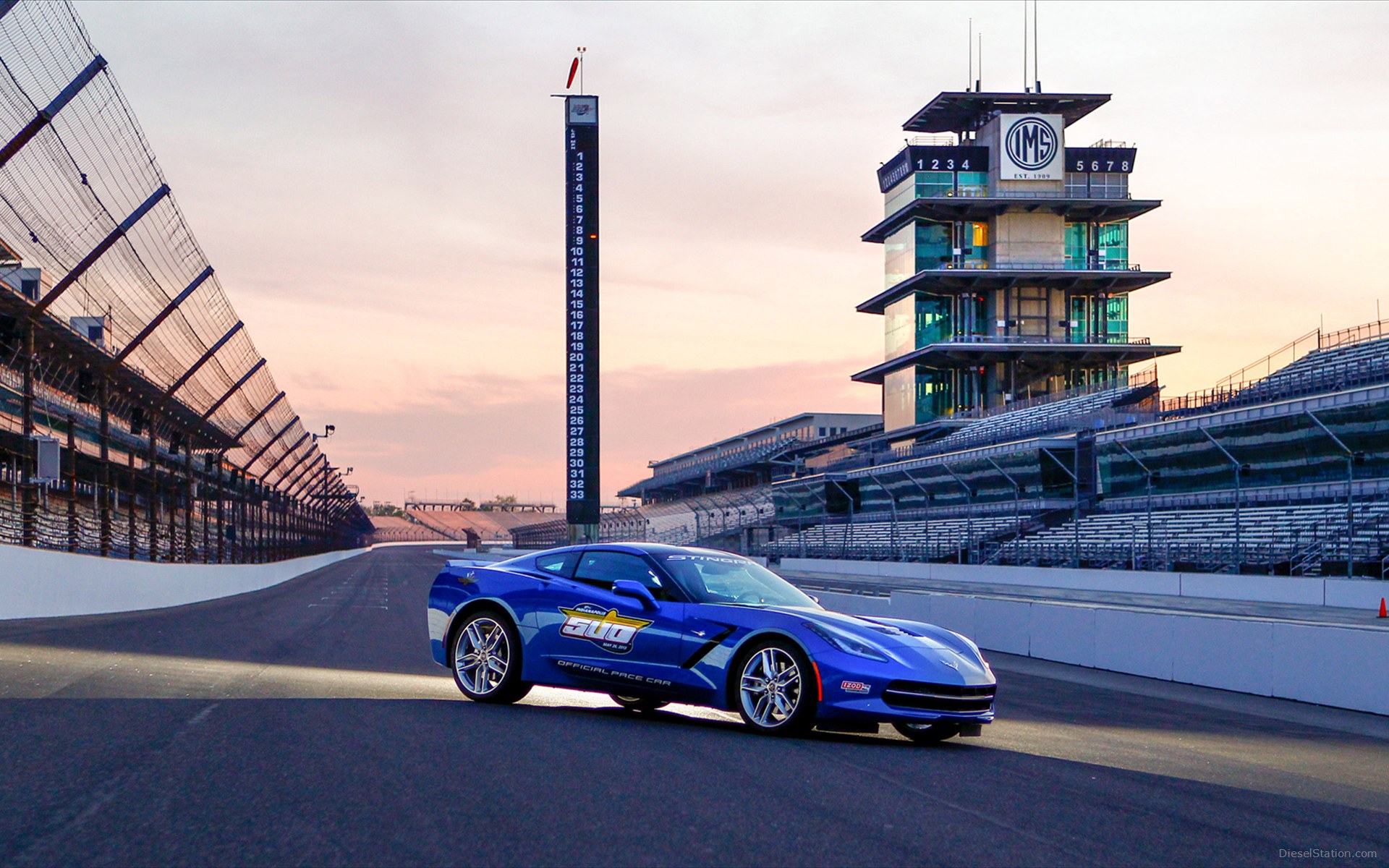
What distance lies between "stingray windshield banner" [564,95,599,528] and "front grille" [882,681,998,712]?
153 ft

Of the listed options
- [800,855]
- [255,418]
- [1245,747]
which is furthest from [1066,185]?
[800,855]

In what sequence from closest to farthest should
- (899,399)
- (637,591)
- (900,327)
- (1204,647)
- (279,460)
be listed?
(637,591), (1204,647), (279,460), (900,327), (899,399)

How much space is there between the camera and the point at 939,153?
7738 centimetres

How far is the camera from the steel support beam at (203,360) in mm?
22109

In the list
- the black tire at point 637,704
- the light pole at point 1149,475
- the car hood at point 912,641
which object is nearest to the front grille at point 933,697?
the car hood at point 912,641

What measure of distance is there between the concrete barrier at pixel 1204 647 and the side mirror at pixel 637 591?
730cm

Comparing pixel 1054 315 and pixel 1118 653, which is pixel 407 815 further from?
pixel 1054 315

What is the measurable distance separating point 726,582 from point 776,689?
1.13 m

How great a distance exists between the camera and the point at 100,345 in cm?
1891

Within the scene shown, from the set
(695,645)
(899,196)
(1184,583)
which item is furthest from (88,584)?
(899,196)

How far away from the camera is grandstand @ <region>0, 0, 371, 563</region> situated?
14.0 metres

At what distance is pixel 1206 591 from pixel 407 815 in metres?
27.5

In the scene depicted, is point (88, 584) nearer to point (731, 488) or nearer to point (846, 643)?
point (846, 643)

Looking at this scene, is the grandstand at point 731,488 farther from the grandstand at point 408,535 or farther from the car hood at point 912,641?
the grandstand at point 408,535
